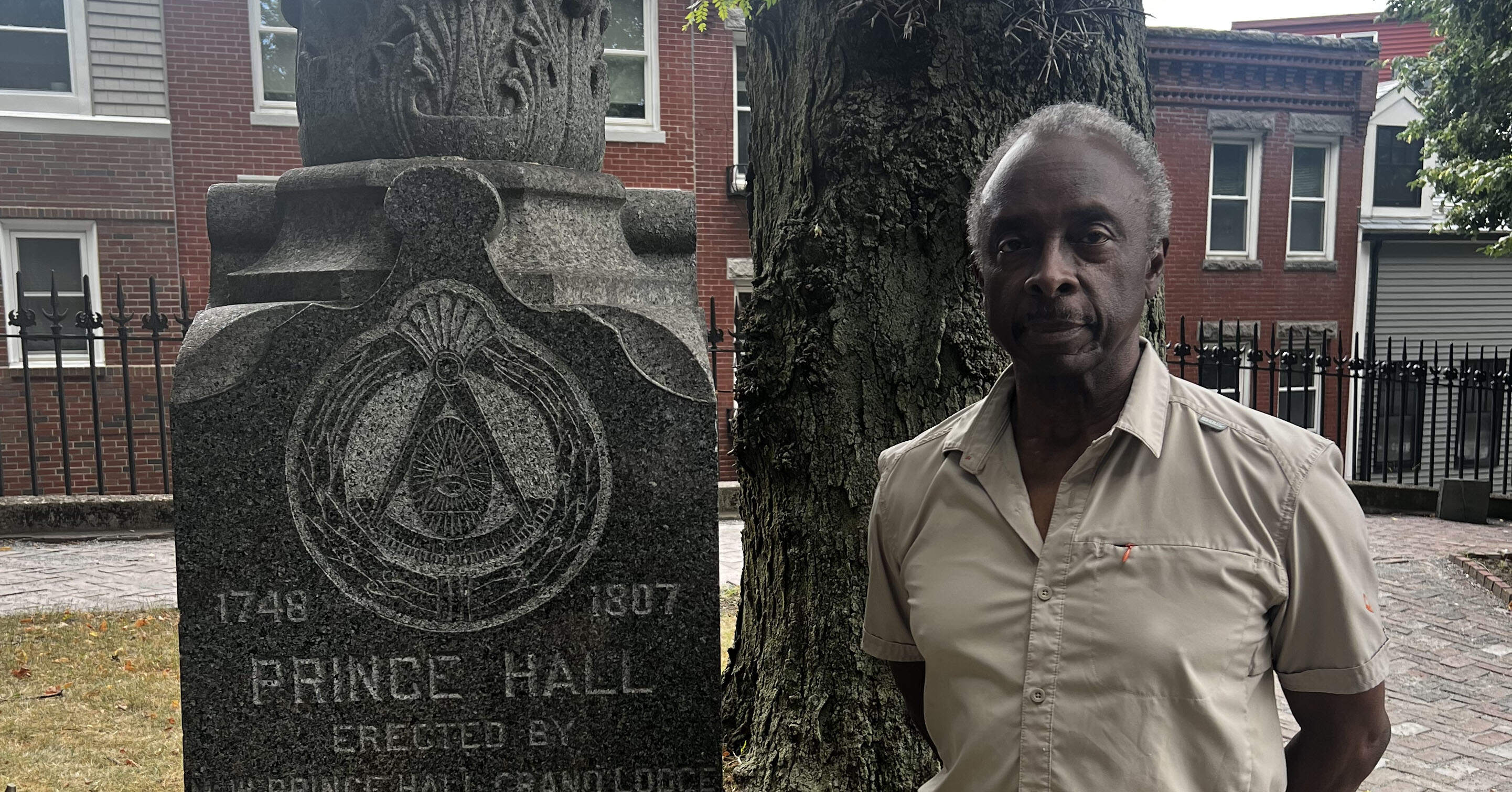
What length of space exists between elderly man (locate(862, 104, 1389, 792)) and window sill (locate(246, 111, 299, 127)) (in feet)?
45.3

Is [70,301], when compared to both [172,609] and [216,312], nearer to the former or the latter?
[172,609]

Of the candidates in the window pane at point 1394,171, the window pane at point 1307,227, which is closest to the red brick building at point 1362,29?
the window pane at point 1394,171

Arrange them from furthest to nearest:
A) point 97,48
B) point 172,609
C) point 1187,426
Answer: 1. point 97,48
2. point 172,609
3. point 1187,426

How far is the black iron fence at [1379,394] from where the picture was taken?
41.0ft

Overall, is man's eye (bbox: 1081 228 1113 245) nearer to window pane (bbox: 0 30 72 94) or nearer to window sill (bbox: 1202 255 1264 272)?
window pane (bbox: 0 30 72 94)

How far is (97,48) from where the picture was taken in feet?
44.1

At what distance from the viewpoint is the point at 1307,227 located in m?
19.1

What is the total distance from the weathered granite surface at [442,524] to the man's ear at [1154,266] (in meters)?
1.38

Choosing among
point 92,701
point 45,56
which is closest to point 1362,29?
point 45,56

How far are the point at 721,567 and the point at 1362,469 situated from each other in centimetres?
928

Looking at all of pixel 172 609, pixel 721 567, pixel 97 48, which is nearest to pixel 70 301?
pixel 97 48

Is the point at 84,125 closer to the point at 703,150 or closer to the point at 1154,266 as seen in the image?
the point at 703,150

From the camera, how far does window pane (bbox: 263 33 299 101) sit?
13984 mm

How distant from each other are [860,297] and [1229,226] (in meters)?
16.5
